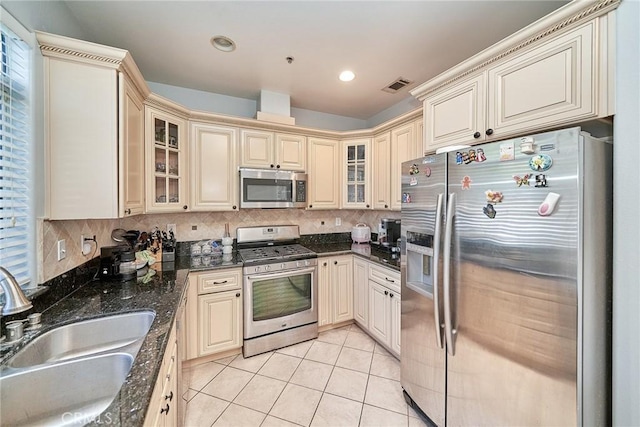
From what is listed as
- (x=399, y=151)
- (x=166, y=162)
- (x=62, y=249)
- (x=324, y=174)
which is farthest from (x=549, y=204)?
(x=166, y=162)

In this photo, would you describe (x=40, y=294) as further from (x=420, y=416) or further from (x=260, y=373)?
(x=420, y=416)

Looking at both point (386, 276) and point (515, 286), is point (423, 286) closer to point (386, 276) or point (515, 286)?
point (515, 286)

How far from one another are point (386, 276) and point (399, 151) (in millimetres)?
1285

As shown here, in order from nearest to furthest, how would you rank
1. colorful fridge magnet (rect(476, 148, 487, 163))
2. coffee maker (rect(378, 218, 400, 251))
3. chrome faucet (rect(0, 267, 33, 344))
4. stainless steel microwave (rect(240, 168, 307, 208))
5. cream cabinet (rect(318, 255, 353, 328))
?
chrome faucet (rect(0, 267, 33, 344))
colorful fridge magnet (rect(476, 148, 487, 163))
stainless steel microwave (rect(240, 168, 307, 208))
cream cabinet (rect(318, 255, 353, 328))
coffee maker (rect(378, 218, 400, 251))

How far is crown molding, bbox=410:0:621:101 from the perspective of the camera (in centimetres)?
107

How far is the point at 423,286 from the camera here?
161 centimetres

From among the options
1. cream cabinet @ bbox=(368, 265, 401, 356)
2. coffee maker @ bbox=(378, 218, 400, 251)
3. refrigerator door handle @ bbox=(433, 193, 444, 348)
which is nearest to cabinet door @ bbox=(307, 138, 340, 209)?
coffee maker @ bbox=(378, 218, 400, 251)

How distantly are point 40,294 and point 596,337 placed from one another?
2.56 m

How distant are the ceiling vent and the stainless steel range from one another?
1917 mm

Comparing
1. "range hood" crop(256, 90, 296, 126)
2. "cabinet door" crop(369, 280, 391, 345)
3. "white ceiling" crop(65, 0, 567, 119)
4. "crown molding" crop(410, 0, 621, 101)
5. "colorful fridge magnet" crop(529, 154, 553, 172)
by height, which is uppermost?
"white ceiling" crop(65, 0, 567, 119)

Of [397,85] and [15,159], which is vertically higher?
[397,85]

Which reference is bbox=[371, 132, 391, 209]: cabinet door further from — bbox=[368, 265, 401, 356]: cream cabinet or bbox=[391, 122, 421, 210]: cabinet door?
bbox=[368, 265, 401, 356]: cream cabinet

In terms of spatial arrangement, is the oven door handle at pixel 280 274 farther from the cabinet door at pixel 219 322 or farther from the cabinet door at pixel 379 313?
the cabinet door at pixel 379 313

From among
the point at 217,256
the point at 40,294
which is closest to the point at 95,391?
the point at 40,294
